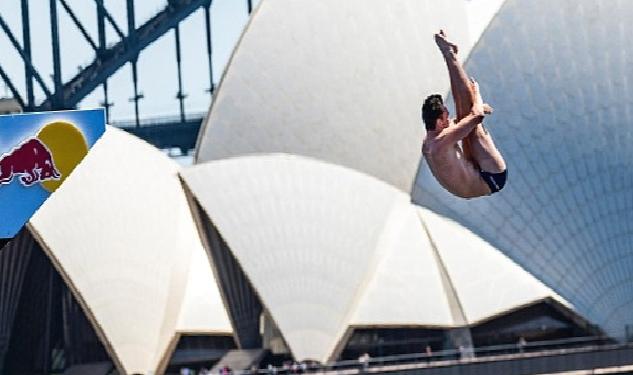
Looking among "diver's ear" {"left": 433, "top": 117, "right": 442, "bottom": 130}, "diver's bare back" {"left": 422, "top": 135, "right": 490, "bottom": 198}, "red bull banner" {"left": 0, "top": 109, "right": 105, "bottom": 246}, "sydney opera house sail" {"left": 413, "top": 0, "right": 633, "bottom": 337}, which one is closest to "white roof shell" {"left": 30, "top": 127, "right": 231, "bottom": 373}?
"sydney opera house sail" {"left": 413, "top": 0, "right": 633, "bottom": 337}

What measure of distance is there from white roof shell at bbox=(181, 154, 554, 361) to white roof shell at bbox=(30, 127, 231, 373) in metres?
2.80

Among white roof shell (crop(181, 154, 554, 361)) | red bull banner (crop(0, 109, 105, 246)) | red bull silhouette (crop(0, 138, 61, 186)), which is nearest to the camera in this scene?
red bull banner (crop(0, 109, 105, 246))

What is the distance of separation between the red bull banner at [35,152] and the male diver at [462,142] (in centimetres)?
1118

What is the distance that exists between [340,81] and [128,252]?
750cm

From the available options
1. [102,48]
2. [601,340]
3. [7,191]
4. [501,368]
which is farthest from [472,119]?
[102,48]

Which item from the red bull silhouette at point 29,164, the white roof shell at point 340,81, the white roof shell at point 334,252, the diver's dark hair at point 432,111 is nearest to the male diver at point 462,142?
the diver's dark hair at point 432,111

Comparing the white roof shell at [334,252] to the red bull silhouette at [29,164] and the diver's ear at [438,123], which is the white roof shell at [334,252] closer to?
the red bull silhouette at [29,164]

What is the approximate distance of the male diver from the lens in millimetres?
12555

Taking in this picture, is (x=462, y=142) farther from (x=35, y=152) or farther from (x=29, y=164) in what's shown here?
(x=29, y=164)

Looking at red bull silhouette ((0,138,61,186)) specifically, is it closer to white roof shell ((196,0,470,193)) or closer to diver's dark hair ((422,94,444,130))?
diver's dark hair ((422,94,444,130))

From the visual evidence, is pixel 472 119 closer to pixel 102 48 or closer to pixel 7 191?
pixel 7 191

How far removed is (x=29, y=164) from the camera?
24.0 m

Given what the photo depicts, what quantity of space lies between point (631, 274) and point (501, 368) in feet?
23.4

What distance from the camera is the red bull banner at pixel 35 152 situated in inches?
915
